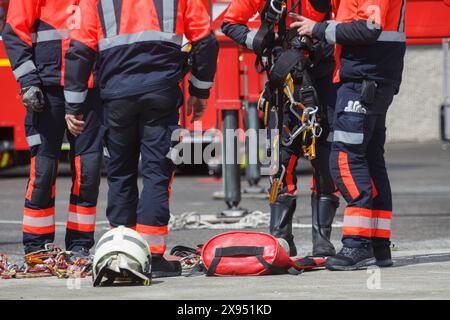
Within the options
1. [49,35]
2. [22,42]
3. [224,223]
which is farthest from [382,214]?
[224,223]

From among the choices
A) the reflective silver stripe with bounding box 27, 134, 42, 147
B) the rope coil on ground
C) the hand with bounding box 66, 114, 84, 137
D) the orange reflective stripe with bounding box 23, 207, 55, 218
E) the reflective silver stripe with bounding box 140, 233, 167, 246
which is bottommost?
the rope coil on ground

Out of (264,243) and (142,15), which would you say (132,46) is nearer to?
(142,15)

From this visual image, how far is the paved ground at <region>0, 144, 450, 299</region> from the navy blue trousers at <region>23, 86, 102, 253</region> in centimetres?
81

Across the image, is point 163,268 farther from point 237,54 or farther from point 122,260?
point 237,54

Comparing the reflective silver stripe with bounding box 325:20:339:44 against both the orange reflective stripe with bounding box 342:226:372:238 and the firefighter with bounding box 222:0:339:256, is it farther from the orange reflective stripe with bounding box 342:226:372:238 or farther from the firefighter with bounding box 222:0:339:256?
the orange reflective stripe with bounding box 342:226:372:238

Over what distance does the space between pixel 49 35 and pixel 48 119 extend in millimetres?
532

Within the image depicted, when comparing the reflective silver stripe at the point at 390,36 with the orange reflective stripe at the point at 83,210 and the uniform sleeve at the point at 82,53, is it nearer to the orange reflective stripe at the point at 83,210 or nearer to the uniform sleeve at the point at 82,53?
the uniform sleeve at the point at 82,53

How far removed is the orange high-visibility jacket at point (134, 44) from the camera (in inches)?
301

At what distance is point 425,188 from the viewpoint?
52.3 feet

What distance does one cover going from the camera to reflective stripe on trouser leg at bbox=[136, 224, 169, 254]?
7.73 meters

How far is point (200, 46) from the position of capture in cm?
783

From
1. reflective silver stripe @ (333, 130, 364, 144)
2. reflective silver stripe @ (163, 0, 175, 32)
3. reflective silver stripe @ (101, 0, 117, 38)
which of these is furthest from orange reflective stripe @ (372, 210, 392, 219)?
reflective silver stripe @ (101, 0, 117, 38)

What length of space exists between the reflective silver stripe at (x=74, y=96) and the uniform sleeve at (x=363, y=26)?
4.97 feet
